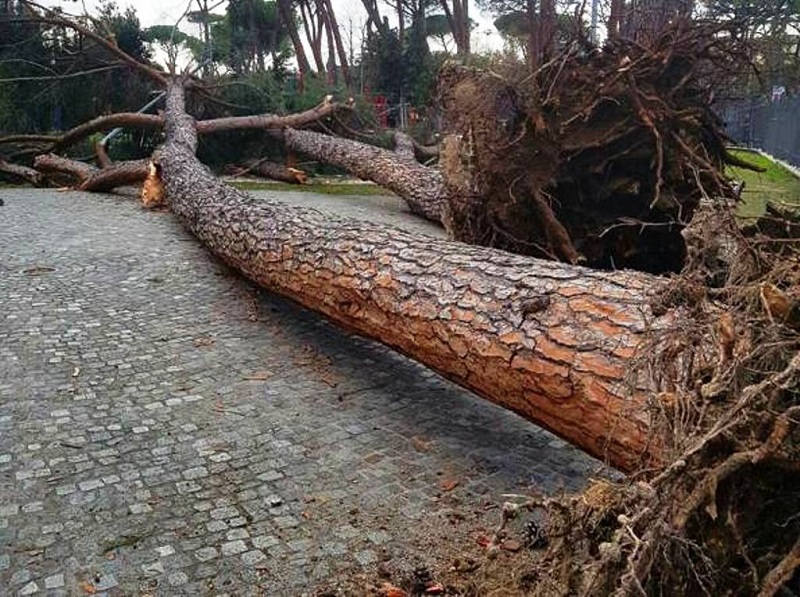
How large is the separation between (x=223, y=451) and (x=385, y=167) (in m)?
6.63

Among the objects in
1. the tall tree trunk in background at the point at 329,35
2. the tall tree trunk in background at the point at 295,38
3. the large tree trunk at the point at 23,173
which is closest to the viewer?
the large tree trunk at the point at 23,173

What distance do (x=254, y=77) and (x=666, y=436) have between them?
1279 centimetres

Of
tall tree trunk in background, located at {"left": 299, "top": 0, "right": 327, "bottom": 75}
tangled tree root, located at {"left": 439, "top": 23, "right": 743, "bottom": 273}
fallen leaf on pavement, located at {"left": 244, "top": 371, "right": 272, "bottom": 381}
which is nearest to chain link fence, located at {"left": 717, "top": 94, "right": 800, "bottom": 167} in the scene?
tangled tree root, located at {"left": 439, "top": 23, "right": 743, "bottom": 273}

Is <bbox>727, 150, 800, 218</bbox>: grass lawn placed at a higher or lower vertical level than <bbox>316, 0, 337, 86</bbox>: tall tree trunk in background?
lower

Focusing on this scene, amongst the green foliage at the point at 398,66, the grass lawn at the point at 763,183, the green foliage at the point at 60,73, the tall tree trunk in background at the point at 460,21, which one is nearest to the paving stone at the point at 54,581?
the grass lawn at the point at 763,183

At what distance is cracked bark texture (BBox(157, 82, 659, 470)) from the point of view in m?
2.44

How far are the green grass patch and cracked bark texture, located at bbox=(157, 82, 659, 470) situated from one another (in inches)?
236

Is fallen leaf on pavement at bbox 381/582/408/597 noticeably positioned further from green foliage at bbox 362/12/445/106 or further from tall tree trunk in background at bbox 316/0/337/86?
tall tree trunk in background at bbox 316/0/337/86

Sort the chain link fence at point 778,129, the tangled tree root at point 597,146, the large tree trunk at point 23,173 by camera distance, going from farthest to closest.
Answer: the chain link fence at point 778,129 < the large tree trunk at point 23,173 < the tangled tree root at point 597,146

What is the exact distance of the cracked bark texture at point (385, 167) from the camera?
26.9 ft

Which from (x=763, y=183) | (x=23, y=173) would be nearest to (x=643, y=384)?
(x=763, y=183)

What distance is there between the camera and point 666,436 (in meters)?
1.56

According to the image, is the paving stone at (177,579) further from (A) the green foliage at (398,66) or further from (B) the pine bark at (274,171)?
(A) the green foliage at (398,66)

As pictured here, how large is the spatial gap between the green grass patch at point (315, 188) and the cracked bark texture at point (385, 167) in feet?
1.50
